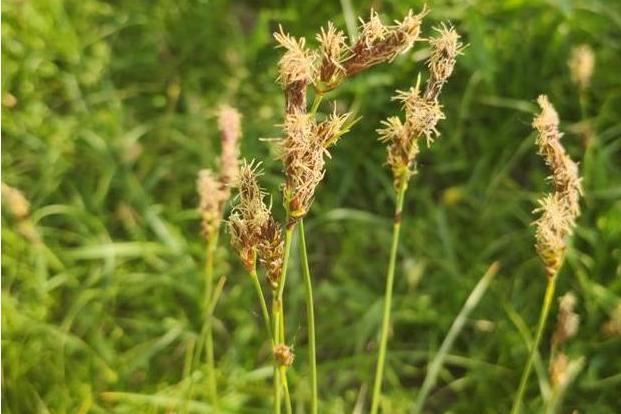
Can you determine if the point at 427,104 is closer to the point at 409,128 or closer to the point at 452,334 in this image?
the point at 409,128

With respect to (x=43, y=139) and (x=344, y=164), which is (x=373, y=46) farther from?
(x=43, y=139)

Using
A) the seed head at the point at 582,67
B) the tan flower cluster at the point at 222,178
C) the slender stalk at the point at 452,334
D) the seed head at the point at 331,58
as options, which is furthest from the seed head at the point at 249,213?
the seed head at the point at 582,67

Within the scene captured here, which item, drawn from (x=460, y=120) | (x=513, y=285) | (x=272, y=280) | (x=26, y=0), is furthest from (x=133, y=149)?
(x=272, y=280)

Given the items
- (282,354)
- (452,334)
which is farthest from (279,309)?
(452,334)

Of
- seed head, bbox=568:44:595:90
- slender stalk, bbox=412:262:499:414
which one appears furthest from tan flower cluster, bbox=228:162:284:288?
seed head, bbox=568:44:595:90

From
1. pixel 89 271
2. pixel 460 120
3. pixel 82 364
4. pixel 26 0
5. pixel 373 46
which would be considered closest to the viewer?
pixel 373 46

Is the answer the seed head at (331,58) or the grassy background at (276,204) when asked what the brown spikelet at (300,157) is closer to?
the seed head at (331,58)

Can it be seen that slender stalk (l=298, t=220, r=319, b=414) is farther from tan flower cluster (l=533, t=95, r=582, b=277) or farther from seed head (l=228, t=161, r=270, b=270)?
tan flower cluster (l=533, t=95, r=582, b=277)
